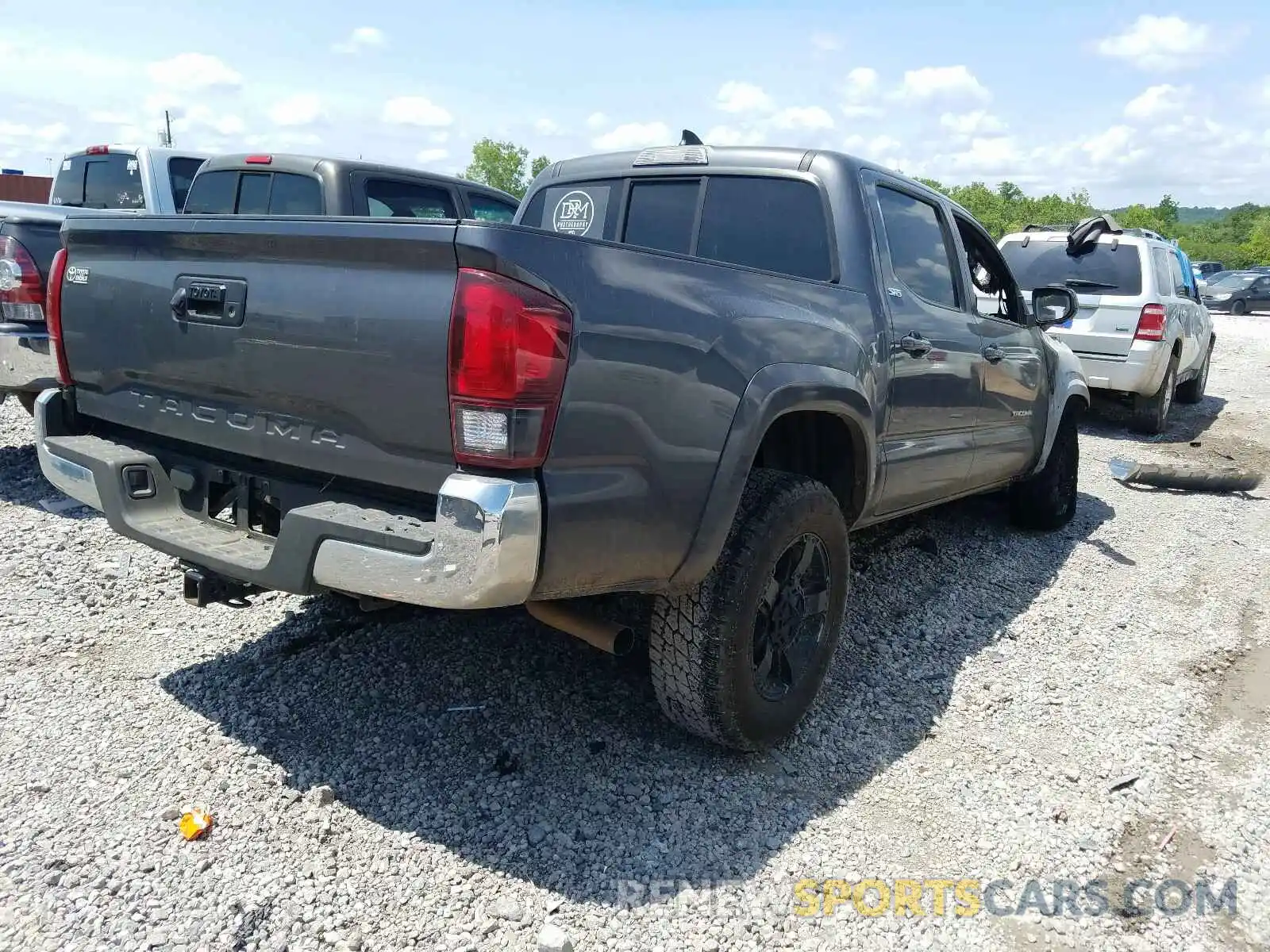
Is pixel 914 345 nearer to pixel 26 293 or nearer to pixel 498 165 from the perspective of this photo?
pixel 26 293

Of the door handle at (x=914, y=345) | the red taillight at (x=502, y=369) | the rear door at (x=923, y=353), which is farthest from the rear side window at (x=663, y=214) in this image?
the red taillight at (x=502, y=369)

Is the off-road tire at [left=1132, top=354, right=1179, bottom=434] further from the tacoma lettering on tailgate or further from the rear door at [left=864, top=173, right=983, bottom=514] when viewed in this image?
the tacoma lettering on tailgate

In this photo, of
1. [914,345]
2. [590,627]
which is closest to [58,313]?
[590,627]

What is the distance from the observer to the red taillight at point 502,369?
2.16m

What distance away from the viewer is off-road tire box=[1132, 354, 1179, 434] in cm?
933

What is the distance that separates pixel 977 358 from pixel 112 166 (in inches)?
286

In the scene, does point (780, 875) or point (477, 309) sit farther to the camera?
point (780, 875)

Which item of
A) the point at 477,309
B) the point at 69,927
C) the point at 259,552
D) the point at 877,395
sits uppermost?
the point at 477,309

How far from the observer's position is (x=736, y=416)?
2.67 meters

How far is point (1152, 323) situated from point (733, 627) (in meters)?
7.72

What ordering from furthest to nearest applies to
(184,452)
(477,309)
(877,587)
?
1. (877,587)
2. (184,452)
3. (477,309)

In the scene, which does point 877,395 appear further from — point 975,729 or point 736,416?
point 975,729

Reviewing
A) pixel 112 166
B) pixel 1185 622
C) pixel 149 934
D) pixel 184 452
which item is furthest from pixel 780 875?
pixel 112 166

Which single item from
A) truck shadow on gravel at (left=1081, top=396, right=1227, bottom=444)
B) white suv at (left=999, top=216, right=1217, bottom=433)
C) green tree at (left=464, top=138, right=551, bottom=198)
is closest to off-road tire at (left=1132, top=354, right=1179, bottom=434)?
white suv at (left=999, top=216, right=1217, bottom=433)
